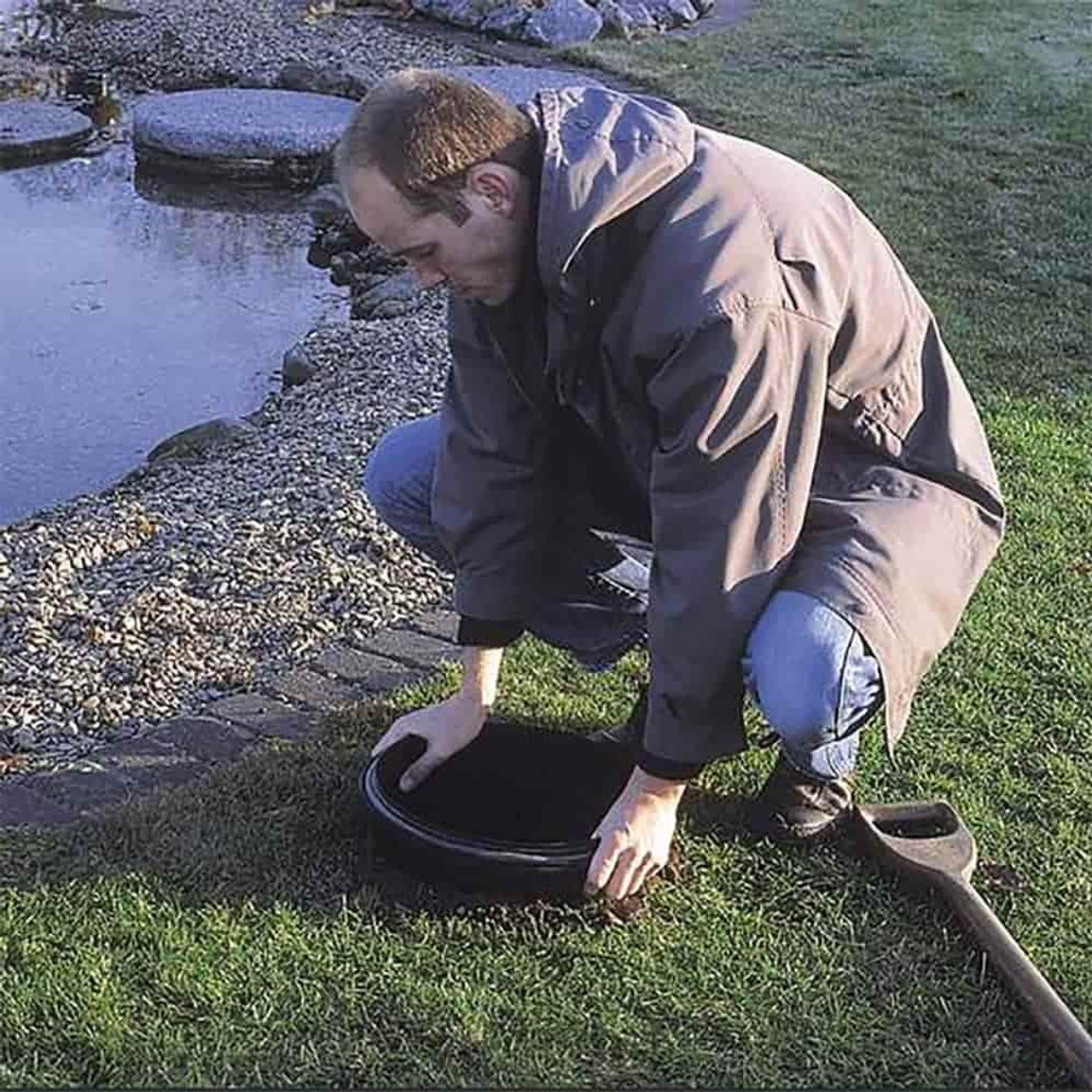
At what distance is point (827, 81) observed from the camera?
10180 millimetres

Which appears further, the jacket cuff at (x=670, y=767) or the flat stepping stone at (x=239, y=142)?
the flat stepping stone at (x=239, y=142)

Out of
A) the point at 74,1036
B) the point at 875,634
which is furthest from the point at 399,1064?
the point at 875,634

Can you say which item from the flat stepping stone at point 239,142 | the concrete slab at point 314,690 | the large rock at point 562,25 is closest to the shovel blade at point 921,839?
the concrete slab at point 314,690

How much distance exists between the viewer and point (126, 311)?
6594 millimetres

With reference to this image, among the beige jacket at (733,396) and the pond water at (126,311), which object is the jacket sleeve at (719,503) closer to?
the beige jacket at (733,396)

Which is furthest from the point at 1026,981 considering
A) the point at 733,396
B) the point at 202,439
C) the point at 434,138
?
the point at 202,439

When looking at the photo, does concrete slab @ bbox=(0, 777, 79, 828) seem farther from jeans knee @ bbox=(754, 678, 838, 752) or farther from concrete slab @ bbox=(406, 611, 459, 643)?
jeans knee @ bbox=(754, 678, 838, 752)

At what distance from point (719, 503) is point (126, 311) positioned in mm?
4707

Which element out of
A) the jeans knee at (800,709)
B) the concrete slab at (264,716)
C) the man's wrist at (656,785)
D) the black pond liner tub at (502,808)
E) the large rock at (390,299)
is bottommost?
the large rock at (390,299)

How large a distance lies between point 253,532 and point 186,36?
8.47m

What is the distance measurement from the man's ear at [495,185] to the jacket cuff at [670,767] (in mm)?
774

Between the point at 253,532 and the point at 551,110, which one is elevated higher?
the point at 551,110

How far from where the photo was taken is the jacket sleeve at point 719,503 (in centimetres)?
227

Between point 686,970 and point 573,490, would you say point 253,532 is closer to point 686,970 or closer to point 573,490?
point 573,490
